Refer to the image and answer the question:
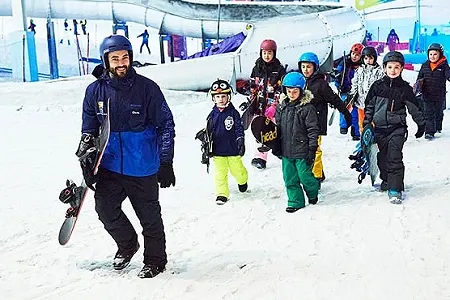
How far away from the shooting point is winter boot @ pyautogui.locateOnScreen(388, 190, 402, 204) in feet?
16.0

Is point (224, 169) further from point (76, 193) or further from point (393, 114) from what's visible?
point (76, 193)

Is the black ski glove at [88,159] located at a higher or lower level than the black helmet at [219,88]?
lower

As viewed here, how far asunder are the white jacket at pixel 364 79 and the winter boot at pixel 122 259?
4532mm

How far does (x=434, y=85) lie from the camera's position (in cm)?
809

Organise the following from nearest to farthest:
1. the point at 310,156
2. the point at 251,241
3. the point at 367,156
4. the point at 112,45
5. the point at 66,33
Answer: the point at 112,45
the point at 251,241
the point at 310,156
the point at 367,156
the point at 66,33

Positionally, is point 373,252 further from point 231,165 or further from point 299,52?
point 299,52

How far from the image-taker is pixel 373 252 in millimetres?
3742

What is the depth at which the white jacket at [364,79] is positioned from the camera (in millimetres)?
7094

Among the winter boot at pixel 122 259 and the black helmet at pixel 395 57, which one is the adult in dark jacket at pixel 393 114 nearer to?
the black helmet at pixel 395 57

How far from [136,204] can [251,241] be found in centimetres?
107

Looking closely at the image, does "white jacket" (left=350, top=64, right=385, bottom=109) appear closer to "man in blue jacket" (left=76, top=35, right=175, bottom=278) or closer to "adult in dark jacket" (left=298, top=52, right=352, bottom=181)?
"adult in dark jacket" (left=298, top=52, right=352, bottom=181)

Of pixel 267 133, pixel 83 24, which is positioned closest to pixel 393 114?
pixel 267 133

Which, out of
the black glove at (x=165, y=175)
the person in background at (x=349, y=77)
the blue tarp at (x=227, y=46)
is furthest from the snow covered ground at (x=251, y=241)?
the blue tarp at (x=227, y=46)

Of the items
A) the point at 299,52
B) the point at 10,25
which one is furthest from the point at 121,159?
the point at 10,25
